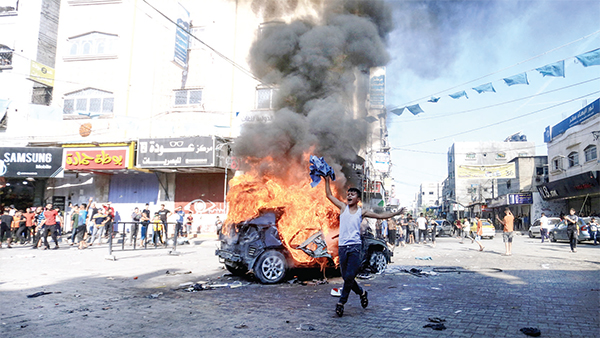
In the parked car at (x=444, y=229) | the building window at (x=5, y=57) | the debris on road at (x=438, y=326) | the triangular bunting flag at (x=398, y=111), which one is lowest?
the parked car at (x=444, y=229)

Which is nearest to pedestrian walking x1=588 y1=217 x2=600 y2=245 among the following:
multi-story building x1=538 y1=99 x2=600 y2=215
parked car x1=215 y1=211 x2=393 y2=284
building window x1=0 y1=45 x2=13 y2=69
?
multi-story building x1=538 y1=99 x2=600 y2=215

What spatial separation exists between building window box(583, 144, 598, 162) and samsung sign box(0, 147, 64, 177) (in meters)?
34.1

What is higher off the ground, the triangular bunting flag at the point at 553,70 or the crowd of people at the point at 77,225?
the triangular bunting flag at the point at 553,70

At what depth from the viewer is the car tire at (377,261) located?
8.92 meters

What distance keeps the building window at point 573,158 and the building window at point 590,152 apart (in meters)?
1.86

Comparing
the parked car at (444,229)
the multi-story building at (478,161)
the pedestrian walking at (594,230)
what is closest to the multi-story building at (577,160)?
the pedestrian walking at (594,230)

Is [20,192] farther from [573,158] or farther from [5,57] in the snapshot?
[573,158]

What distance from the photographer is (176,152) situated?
1964 cm

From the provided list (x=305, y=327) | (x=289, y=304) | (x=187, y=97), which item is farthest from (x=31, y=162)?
(x=305, y=327)

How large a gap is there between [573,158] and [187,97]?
29963 mm

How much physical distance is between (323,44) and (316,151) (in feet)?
9.62

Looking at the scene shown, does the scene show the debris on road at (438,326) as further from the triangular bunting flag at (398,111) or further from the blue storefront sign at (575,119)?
the blue storefront sign at (575,119)

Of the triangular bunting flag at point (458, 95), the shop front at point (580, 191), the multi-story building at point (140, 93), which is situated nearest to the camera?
the triangular bunting flag at point (458, 95)

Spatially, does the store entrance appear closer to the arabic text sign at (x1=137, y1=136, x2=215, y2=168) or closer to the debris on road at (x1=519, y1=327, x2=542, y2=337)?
the arabic text sign at (x1=137, y1=136, x2=215, y2=168)
